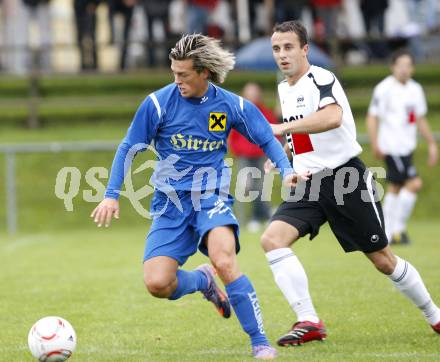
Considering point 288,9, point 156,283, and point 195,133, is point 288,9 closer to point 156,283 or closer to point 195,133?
point 195,133

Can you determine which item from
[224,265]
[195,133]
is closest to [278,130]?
[195,133]

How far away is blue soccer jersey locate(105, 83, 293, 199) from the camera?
6.11 metres

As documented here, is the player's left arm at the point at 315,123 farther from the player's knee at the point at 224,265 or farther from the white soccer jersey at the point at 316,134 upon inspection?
the player's knee at the point at 224,265

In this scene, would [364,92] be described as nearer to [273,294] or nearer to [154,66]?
[154,66]

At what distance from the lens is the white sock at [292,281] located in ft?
21.1

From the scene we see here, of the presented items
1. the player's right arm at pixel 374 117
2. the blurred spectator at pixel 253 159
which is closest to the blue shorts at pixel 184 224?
the player's right arm at pixel 374 117

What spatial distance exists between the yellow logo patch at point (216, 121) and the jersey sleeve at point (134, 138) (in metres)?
0.34

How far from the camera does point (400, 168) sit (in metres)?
12.4

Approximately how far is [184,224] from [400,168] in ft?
22.2

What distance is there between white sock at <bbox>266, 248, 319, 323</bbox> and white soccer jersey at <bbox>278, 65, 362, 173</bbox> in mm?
639

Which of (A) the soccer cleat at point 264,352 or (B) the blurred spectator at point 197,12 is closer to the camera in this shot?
(A) the soccer cleat at point 264,352

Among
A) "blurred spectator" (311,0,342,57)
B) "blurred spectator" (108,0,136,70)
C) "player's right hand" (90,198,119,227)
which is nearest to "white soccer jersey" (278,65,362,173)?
"player's right hand" (90,198,119,227)

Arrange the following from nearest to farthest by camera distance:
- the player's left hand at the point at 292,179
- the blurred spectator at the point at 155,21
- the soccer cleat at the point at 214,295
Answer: the player's left hand at the point at 292,179, the soccer cleat at the point at 214,295, the blurred spectator at the point at 155,21

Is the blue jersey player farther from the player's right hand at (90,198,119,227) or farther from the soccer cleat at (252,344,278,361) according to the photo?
the soccer cleat at (252,344,278,361)
